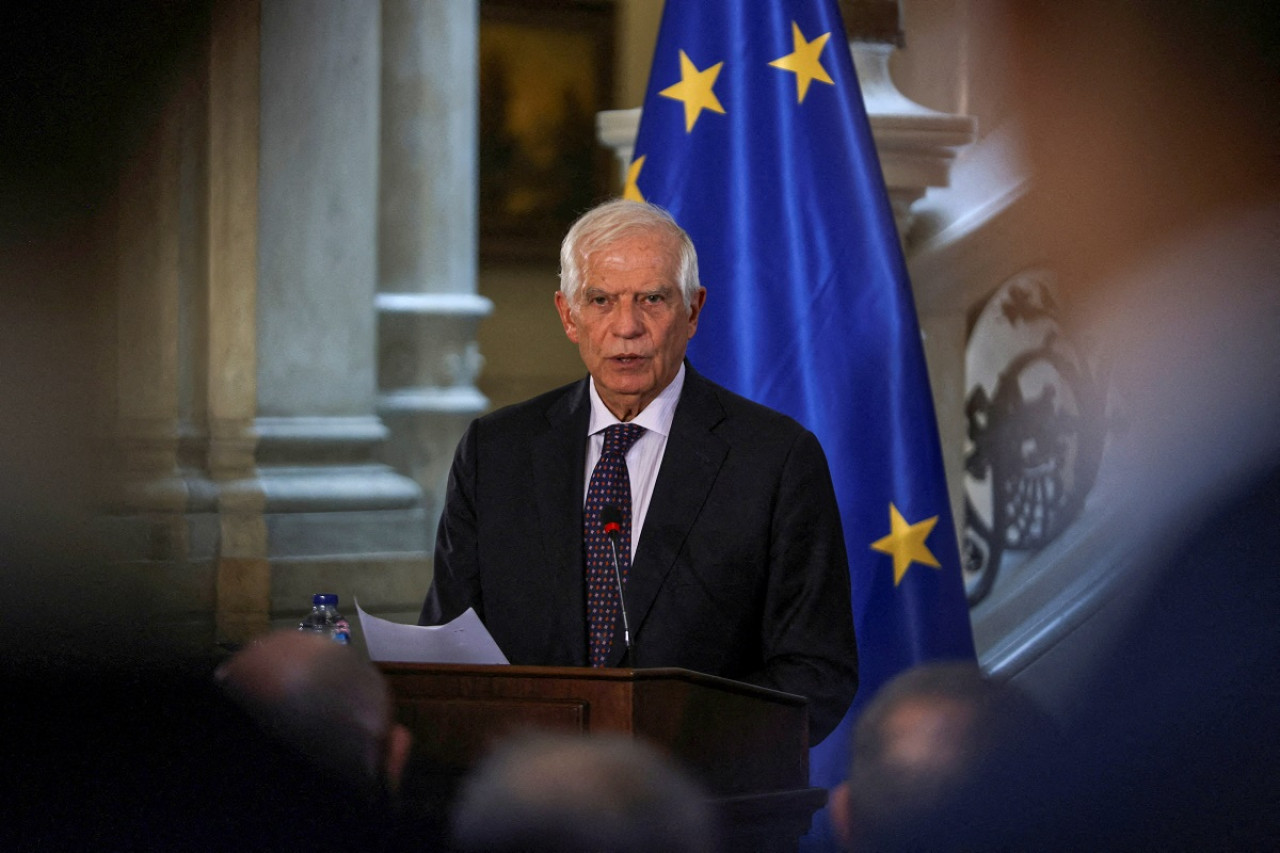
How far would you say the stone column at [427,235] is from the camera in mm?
3705

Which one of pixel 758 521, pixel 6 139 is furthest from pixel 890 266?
pixel 6 139

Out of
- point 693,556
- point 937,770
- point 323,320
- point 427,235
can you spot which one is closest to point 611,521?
point 693,556

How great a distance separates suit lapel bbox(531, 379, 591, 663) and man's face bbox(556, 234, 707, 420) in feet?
0.29

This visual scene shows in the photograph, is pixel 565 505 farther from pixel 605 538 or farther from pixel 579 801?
pixel 579 801

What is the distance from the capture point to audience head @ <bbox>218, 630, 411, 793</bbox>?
48.5 inches

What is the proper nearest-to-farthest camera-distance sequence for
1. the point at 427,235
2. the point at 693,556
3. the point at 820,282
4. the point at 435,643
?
1. the point at 435,643
2. the point at 693,556
3. the point at 820,282
4. the point at 427,235

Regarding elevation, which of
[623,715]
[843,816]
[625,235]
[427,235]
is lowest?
[843,816]

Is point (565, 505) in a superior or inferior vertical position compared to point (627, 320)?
inferior

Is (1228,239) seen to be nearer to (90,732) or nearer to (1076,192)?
(1076,192)

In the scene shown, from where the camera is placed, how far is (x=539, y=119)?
16.6 feet

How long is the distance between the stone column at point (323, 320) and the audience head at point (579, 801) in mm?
2264

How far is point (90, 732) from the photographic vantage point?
58.6 inches

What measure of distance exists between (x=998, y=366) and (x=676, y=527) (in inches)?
94.6

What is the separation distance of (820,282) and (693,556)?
3.69 ft
